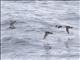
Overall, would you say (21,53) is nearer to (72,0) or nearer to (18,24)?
(18,24)

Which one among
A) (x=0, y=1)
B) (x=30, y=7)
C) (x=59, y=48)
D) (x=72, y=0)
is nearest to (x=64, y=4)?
(x=72, y=0)

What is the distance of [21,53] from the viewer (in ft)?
28.4

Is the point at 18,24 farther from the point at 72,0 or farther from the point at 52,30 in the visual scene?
the point at 72,0

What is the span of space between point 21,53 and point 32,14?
4.43 m

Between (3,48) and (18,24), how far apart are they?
2.43m

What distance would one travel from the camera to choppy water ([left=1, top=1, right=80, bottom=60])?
868cm

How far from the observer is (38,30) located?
1058 cm

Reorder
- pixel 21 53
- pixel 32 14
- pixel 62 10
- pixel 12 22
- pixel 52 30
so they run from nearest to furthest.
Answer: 1. pixel 21 53
2. pixel 52 30
3. pixel 12 22
4. pixel 32 14
5. pixel 62 10

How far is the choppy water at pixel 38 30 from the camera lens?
8.68m

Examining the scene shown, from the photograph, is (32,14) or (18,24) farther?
(32,14)

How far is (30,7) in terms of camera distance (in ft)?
45.5

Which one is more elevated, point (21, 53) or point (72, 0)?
point (72, 0)

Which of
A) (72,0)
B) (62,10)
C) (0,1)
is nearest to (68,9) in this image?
(62,10)

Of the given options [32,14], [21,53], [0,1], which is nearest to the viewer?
[21,53]
